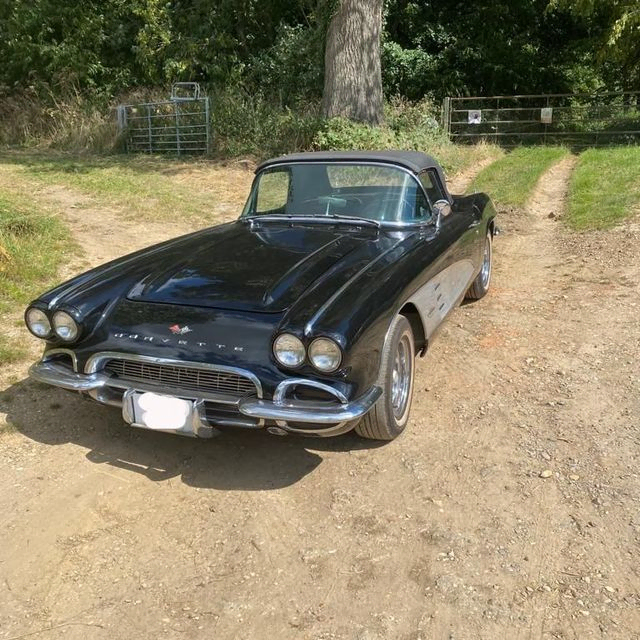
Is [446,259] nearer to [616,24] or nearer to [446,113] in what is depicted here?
[446,113]

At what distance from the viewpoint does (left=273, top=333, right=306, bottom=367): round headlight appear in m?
2.86

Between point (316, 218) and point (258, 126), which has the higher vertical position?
point (258, 126)

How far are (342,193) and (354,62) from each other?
9.72 metres

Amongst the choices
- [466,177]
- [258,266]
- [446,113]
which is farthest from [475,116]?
[258,266]

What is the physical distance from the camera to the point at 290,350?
113 inches

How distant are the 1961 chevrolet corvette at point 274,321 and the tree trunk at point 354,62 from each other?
9.57 meters

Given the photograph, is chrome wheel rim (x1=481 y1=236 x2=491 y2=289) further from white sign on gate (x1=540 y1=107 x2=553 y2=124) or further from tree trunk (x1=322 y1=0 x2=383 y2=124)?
white sign on gate (x1=540 y1=107 x2=553 y2=124)

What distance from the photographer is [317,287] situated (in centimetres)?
324

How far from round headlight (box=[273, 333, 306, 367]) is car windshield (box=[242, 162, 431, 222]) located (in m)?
1.62

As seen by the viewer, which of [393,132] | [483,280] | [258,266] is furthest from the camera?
[393,132]

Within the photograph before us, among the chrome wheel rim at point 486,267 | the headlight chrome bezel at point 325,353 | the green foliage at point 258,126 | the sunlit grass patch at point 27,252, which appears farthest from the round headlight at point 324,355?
the green foliage at point 258,126

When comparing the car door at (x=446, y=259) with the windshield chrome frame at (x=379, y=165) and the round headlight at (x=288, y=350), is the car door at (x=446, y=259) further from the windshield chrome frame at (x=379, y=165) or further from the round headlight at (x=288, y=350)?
the round headlight at (x=288, y=350)

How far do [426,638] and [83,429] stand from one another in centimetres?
226

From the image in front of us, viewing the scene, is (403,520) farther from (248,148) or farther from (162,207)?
(248,148)
